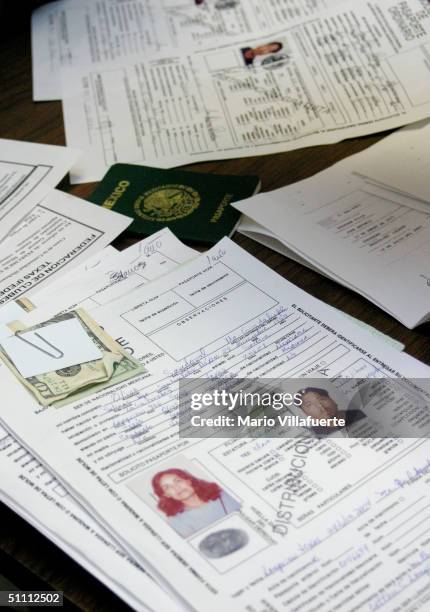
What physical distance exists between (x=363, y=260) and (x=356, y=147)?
211 mm

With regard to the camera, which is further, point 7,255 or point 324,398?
point 7,255

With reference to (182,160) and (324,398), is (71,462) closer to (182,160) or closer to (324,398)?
(324,398)

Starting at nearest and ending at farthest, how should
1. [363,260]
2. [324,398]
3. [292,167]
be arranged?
[324,398]
[363,260]
[292,167]

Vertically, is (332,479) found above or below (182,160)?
below

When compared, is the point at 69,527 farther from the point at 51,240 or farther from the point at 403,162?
the point at 403,162

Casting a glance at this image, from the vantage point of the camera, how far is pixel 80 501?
0.54 m

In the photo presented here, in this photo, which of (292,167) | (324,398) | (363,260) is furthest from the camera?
(292,167)

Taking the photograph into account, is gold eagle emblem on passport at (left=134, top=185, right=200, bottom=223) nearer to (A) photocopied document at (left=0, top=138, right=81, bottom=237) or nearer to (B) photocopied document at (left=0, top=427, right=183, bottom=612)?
(A) photocopied document at (left=0, top=138, right=81, bottom=237)

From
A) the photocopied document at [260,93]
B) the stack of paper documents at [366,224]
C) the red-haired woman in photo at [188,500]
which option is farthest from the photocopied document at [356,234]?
the red-haired woman in photo at [188,500]

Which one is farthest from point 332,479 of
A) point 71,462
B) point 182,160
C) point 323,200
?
point 182,160

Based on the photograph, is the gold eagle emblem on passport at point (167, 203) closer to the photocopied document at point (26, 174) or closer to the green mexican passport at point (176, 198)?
the green mexican passport at point (176, 198)

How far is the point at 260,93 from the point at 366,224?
278 mm

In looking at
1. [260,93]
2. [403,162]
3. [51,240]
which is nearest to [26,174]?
[51,240]

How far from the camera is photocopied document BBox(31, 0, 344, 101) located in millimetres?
1057
